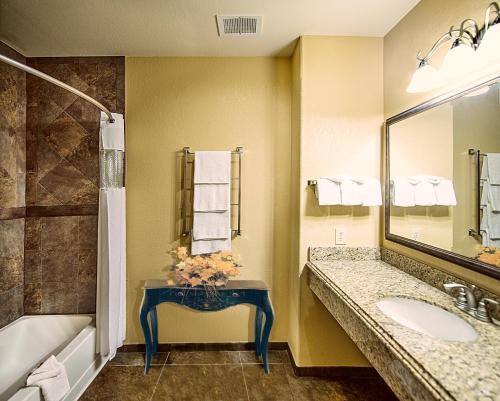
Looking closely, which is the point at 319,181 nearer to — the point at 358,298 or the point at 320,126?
the point at 320,126

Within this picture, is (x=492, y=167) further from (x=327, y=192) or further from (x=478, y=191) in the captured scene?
(x=327, y=192)

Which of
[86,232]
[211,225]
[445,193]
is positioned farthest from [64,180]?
[445,193]

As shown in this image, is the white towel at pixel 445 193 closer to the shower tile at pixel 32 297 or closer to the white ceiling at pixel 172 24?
the white ceiling at pixel 172 24

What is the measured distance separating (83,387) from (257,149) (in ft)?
7.19

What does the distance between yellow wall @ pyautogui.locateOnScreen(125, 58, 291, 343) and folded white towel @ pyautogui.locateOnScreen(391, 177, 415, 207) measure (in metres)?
0.83

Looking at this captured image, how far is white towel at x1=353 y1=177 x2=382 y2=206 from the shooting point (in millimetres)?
1968

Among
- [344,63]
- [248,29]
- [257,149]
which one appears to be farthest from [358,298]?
[248,29]

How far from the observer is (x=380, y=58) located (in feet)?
6.93

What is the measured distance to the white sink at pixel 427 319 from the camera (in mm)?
1201

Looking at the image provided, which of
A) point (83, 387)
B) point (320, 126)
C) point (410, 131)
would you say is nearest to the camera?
point (410, 131)

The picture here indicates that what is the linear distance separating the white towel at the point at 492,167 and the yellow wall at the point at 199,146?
1.39 metres

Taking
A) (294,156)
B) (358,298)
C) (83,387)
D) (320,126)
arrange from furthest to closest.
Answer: (294,156)
(320,126)
(83,387)
(358,298)

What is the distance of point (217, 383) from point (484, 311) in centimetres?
171

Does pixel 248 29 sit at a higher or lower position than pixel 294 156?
higher
